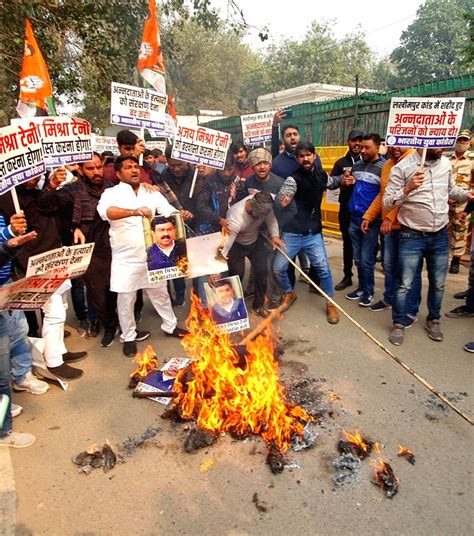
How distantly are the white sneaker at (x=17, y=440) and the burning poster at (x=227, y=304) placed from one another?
6.11ft

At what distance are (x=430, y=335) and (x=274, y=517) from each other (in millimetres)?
2968

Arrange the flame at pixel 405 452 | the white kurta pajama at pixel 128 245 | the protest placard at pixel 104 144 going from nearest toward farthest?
the flame at pixel 405 452 → the white kurta pajama at pixel 128 245 → the protest placard at pixel 104 144

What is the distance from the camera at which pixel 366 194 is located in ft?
17.9

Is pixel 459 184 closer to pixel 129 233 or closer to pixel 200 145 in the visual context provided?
pixel 200 145

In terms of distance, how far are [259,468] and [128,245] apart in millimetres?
2532

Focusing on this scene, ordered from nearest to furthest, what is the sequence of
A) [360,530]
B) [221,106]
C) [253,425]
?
1. [360,530]
2. [253,425]
3. [221,106]

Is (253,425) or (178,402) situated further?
(178,402)

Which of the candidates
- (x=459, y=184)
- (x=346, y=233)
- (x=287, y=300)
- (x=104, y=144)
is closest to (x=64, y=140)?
(x=287, y=300)

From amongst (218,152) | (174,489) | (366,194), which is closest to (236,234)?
(218,152)

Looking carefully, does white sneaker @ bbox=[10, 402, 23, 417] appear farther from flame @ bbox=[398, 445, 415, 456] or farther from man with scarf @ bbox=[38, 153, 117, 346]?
flame @ bbox=[398, 445, 415, 456]

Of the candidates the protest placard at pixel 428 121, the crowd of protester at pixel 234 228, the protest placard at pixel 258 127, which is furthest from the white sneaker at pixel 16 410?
the protest placard at pixel 258 127

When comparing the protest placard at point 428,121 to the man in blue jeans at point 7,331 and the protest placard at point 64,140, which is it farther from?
the man in blue jeans at point 7,331

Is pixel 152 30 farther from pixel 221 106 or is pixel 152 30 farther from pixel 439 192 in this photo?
pixel 221 106

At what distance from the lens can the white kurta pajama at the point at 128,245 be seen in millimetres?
4156
